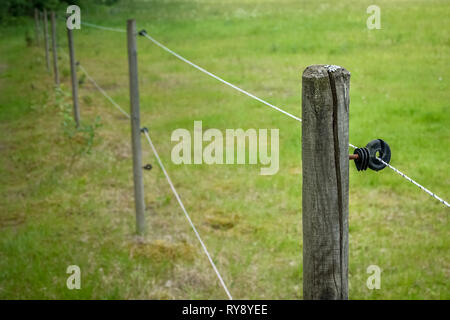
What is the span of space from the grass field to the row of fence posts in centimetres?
238

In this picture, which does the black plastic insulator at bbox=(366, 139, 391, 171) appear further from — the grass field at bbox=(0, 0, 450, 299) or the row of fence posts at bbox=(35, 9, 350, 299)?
the grass field at bbox=(0, 0, 450, 299)

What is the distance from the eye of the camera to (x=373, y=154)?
196 centimetres

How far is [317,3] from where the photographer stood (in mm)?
21594

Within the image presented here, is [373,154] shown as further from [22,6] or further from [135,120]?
[22,6]

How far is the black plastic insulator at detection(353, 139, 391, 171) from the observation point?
1.96 m

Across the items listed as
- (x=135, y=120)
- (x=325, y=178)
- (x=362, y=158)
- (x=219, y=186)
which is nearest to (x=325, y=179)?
(x=325, y=178)

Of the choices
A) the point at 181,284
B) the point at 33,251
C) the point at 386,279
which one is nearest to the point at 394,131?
the point at 386,279

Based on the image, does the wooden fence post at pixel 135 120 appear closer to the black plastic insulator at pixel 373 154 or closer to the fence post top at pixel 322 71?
the black plastic insulator at pixel 373 154

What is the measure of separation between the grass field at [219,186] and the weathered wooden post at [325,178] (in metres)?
2.38

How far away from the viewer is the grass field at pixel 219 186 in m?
4.37

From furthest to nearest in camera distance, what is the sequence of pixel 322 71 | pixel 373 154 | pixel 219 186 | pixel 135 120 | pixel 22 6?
1. pixel 22 6
2. pixel 219 186
3. pixel 135 120
4. pixel 373 154
5. pixel 322 71

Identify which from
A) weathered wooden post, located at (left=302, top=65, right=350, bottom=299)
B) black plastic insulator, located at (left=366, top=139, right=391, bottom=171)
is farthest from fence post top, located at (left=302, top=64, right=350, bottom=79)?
black plastic insulator, located at (left=366, top=139, right=391, bottom=171)

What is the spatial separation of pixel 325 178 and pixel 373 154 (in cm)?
32
